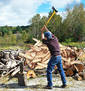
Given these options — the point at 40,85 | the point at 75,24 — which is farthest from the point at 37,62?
the point at 75,24

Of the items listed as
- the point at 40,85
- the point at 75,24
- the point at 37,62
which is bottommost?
the point at 40,85

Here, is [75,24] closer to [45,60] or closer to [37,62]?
[45,60]

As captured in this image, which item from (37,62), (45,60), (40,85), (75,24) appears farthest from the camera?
(75,24)

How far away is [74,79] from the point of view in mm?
5586

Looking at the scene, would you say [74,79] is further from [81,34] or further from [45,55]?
[81,34]

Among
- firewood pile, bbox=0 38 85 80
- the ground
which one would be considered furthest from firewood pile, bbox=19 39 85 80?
the ground

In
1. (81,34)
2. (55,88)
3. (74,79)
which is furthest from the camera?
(81,34)

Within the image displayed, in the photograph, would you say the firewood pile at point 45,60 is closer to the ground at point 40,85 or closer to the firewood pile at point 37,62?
the firewood pile at point 37,62

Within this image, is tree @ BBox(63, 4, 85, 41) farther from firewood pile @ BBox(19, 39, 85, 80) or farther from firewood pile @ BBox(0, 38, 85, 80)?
firewood pile @ BBox(0, 38, 85, 80)

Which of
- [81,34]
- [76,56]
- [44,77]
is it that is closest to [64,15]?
[81,34]

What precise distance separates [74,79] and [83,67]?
2.13 ft

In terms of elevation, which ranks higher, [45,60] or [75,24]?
[75,24]

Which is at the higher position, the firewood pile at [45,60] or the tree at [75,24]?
the tree at [75,24]

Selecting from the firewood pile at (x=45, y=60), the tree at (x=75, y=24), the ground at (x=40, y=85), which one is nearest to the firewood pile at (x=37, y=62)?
the firewood pile at (x=45, y=60)
